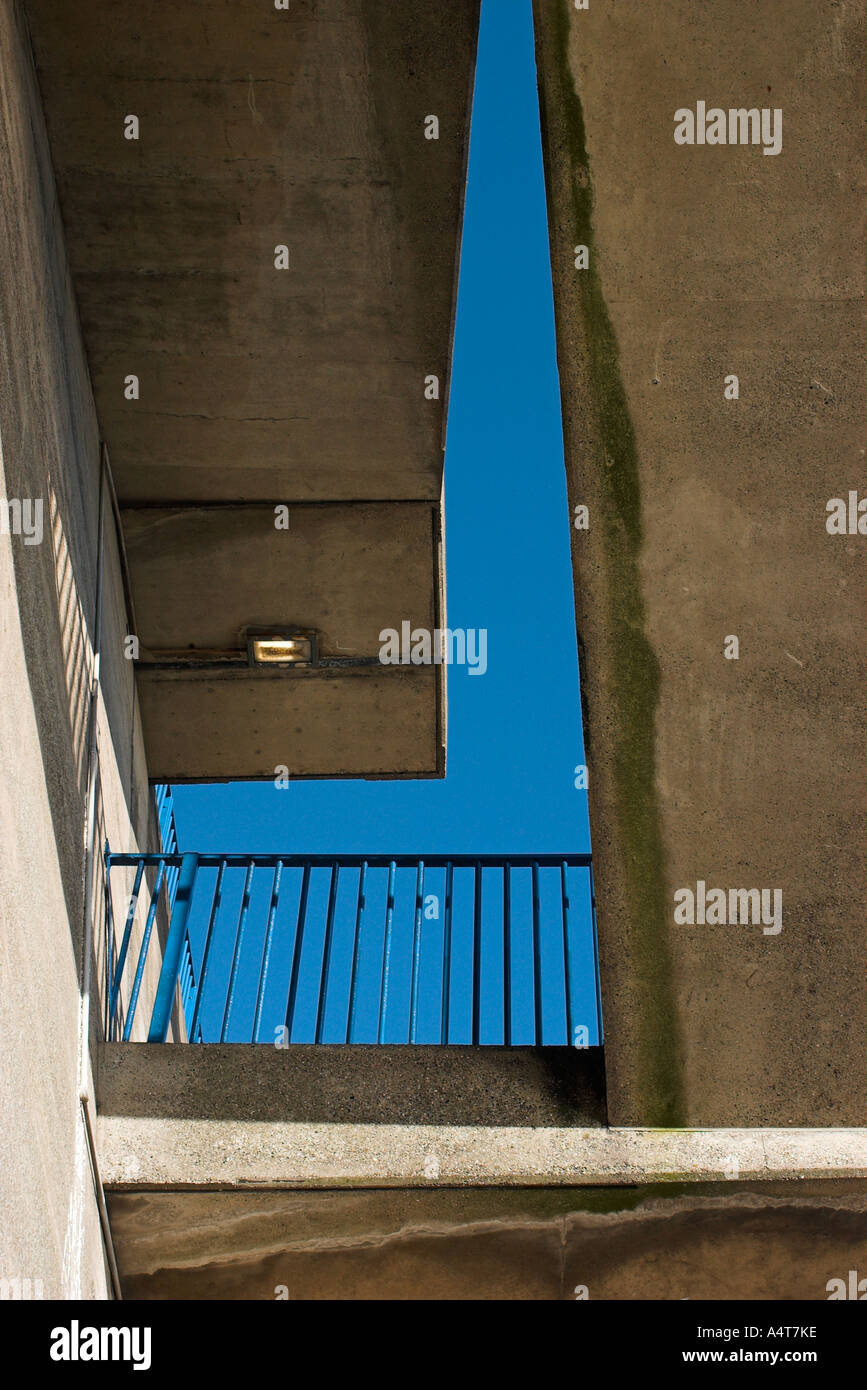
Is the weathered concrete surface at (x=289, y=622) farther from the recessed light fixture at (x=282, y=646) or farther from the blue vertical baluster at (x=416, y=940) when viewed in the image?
the blue vertical baluster at (x=416, y=940)

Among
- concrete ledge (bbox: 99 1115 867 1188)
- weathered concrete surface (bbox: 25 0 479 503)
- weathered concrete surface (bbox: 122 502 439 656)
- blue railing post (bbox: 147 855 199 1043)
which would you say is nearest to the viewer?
concrete ledge (bbox: 99 1115 867 1188)

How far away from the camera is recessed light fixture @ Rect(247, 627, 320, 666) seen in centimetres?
1048

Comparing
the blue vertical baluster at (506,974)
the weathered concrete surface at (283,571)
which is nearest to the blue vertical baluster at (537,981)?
the blue vertical baluster at (506,974)

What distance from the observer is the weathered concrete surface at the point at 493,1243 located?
20.2ft

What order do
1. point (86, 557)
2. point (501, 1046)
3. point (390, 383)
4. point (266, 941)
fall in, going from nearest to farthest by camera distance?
point (501, 1046)
point (266, 941)
point (86, 557)
point (390, 383)

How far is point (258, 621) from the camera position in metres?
10.4

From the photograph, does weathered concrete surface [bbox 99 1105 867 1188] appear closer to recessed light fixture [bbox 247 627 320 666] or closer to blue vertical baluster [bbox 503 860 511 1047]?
blue vertical baluster [bbox 503 860 511 1047]

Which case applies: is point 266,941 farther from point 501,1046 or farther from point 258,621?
point 258,621

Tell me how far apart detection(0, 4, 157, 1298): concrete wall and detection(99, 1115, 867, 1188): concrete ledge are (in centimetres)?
42

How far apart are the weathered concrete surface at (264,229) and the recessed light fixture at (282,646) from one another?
1187mm

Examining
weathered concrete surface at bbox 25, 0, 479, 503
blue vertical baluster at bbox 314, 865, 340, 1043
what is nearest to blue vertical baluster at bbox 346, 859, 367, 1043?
blue vertical baluster at bbox 314, 865, 340, 1043

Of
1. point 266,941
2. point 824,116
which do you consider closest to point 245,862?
point 266,941

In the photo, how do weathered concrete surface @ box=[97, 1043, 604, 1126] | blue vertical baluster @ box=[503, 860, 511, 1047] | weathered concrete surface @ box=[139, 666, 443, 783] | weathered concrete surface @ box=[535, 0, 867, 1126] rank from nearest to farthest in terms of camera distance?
weathered concrete surface @ box=[535, 0, 867, 1126] → weathered concrete surface @ box=[97, 1043, 604, 1126] → blue vertical baluster @ box=[503, 860, 511, 1047] → weathered concrete surface @ box=[139, 666, 443, 783]
